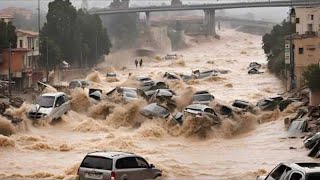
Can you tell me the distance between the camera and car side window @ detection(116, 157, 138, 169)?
15765 mm

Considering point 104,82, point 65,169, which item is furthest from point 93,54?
point 65,169

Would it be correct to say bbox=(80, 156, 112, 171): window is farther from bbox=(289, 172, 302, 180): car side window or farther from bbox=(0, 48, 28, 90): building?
bbox=(0, 48, 28, 90): building

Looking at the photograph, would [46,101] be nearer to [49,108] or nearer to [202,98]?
[49,108]

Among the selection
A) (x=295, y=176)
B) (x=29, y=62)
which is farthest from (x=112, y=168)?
(x=29, y=62)

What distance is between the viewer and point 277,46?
2847 inches

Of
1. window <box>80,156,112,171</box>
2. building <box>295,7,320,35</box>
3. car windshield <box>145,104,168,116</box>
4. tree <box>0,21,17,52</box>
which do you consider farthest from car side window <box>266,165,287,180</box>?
building <box>295,7,320,35</box>

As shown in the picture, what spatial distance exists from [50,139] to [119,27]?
116969mm

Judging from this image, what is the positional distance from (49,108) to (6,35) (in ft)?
83.4

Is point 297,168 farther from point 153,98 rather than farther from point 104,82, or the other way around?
point 104,82

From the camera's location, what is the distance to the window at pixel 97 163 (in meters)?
15.6

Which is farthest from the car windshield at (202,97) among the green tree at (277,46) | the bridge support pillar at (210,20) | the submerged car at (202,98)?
the bridge support pillar at (210,20)

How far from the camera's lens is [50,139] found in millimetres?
28641

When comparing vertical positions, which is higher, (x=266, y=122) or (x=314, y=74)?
(x=314, y=74)

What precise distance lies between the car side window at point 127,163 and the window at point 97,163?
235 millimetres
